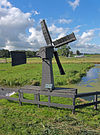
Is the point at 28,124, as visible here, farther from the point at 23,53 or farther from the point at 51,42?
the point at 51,42

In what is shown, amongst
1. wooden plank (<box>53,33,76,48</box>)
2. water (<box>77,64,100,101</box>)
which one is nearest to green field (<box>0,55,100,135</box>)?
wooden plank (<box>53,33,76,48</box>)

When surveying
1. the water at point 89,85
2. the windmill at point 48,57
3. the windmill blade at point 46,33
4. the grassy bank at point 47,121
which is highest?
the windmill blade at point 46,33

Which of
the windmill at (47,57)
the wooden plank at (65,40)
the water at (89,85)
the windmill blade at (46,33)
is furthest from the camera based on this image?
the water at (89,85)

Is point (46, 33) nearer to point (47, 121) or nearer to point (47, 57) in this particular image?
point (47, 57)

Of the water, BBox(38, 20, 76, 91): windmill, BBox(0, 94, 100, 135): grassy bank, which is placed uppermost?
BBox(38, 20, 76, 91): windmill

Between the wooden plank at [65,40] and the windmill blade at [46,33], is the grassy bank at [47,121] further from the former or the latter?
the windmill blade at [46,33]

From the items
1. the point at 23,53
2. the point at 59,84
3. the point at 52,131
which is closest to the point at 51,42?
the point at 23,53

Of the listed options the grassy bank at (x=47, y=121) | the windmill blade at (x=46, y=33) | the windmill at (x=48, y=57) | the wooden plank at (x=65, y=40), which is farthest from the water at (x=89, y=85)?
the windmill blade at (x=46, y=33)

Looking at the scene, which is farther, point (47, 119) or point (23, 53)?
point (23, 53)

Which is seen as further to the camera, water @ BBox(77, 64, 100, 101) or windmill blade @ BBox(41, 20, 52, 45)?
water @ BBox(77, 64, 100, 101)

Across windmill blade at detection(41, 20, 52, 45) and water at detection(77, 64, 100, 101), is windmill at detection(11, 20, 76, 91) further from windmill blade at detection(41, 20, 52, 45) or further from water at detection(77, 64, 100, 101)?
water at detection(77, 64, 100, 101)

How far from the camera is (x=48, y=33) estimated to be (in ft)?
28.2

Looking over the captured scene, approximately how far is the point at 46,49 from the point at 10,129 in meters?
4.74

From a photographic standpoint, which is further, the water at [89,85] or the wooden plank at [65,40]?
the water at [89,85]
